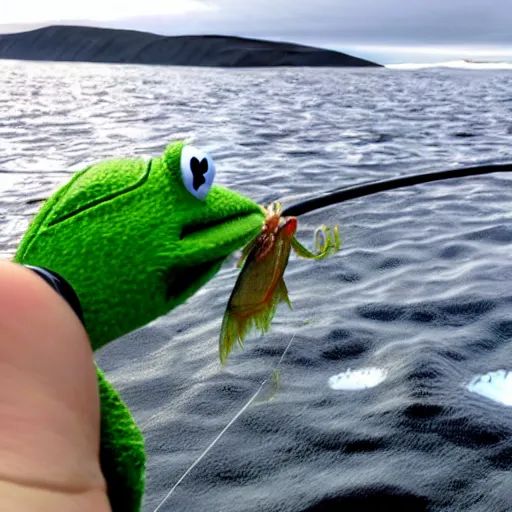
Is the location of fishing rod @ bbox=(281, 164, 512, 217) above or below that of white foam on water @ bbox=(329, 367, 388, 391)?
above

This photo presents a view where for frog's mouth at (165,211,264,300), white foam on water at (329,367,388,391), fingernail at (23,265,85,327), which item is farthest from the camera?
white foam on water at (329,367,388,391)

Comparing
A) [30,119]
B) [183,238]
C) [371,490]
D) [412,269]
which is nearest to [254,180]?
[412,269]

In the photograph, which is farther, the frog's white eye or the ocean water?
the ocean water

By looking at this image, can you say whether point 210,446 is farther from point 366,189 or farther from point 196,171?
point 196,171

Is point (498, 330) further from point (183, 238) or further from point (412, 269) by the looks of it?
point (183, 238)

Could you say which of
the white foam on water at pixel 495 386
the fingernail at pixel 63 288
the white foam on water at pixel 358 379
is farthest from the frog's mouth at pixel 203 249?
the white foam on water at pixel 495 386

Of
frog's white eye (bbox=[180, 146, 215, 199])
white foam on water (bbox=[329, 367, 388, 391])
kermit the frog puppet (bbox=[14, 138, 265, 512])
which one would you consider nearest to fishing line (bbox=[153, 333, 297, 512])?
white foam on water (bbox=[329, 367, 388, 391])

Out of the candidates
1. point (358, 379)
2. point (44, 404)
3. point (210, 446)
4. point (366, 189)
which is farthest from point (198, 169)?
point (358, 379)

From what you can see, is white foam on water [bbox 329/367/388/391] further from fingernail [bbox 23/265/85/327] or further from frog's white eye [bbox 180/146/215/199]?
fingernail [bbox 23/265/85/327]

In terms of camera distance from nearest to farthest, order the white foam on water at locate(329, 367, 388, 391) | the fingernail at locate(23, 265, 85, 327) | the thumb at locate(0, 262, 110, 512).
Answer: the thumb at locate(0, 262, 110, 512) < the fingernail at locate(23, 265, 85, 327) < the white foam on water at locate(329, 367, 388, 391)
